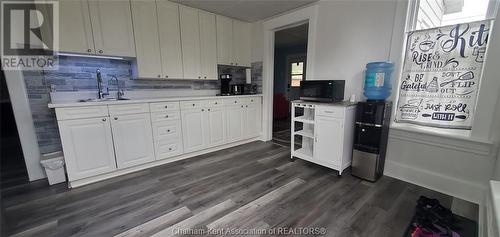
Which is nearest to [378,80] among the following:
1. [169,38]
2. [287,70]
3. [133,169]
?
[169,38]

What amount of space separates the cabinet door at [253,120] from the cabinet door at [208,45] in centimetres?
88

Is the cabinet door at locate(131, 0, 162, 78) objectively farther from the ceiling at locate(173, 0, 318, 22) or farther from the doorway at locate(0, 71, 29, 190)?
the doorway at locate(0, 71, 29, 190)

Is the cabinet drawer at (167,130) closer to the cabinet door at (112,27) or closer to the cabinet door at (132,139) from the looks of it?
the cabinet door at (132,139)

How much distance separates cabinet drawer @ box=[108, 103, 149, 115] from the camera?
229 centimetres

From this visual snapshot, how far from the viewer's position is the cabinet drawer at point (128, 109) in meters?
2.29

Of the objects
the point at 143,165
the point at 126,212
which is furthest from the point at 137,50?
the point at 126,212

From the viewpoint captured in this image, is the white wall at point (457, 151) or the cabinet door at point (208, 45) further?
the cabinet door at point (208, 45)

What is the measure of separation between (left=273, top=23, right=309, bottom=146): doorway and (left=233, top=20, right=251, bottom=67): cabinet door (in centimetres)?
181

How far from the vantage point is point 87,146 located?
86.4 inches

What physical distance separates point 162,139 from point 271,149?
1.74 meters

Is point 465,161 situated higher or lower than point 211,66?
lower

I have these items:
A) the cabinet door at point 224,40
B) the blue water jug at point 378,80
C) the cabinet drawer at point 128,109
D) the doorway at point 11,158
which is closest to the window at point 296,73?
the cabinet door at point 224,40

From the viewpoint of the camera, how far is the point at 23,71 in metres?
2.23

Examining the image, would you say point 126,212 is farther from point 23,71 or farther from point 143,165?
point 23,71
